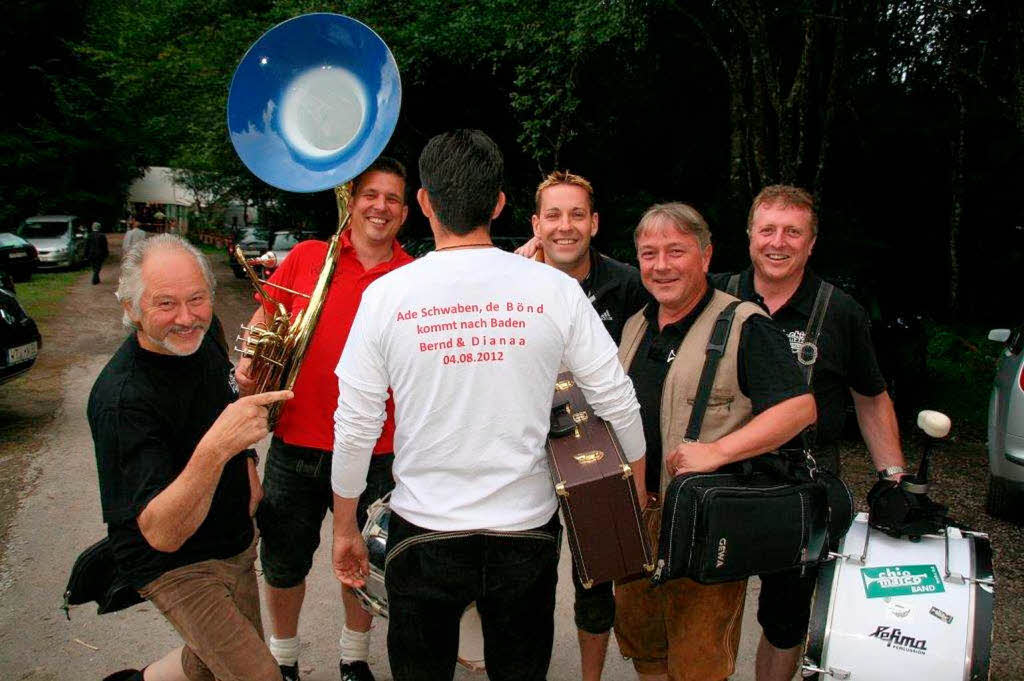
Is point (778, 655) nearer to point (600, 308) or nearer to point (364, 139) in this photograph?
point (600, 308)

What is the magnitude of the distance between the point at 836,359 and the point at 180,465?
6.86 ft

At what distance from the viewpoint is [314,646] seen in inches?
133

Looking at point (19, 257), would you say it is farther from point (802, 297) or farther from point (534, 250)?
point (802, 297)

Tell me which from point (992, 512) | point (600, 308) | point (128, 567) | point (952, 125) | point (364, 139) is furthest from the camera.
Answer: point (952, 125)

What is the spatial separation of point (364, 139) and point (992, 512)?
4.35 m

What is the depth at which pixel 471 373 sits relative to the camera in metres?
1.83

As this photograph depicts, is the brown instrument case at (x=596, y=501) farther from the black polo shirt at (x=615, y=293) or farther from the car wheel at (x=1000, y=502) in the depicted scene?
the car wheel at (x=1000, y=502)

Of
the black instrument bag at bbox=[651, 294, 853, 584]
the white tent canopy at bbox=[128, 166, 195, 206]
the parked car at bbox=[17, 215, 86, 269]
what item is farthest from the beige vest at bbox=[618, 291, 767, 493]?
the white tent canopy at bbox=[128, 166, 195, 206]

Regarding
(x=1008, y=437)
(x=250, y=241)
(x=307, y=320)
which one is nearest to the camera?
(x=307, y=320)

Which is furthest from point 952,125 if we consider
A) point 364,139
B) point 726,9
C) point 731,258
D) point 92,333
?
point 92,333

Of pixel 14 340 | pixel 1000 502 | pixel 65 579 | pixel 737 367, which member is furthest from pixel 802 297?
pixel 14 340

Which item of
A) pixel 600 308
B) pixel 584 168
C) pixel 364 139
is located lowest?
pixel 600 308

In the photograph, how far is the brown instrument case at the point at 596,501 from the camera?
193 centimetres

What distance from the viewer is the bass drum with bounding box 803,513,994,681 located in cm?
206
